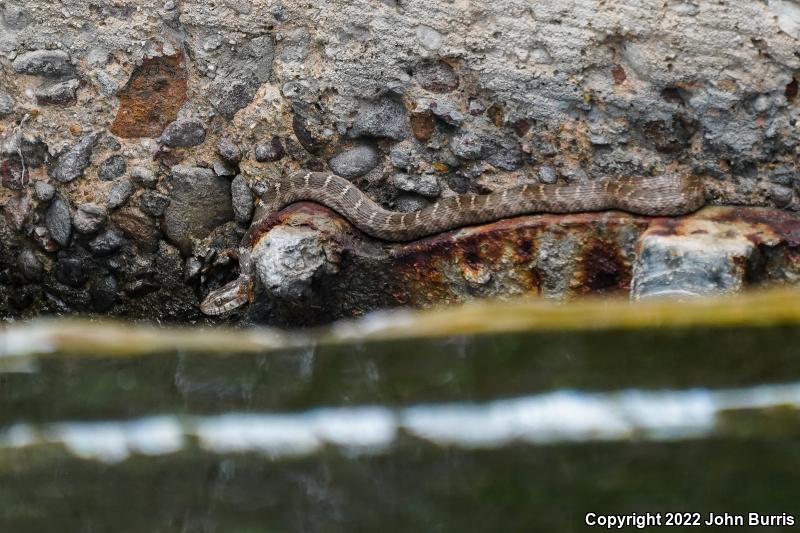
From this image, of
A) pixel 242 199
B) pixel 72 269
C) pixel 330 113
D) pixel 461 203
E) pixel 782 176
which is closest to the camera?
pixel 782 176

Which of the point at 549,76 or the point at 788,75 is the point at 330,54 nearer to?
the point at 549,76

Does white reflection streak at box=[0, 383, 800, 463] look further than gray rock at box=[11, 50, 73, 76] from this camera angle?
No

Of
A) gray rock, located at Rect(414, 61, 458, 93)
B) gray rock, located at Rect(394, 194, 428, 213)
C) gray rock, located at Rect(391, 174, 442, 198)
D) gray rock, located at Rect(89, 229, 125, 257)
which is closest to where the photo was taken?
gray rock, located at Rect(414, 61, 458, 93)


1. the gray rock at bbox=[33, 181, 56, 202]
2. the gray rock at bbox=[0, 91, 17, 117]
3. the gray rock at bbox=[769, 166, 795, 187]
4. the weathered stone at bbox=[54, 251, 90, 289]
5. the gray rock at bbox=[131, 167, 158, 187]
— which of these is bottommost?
the weathered stone at bbox=[54, 251, 90, 289]

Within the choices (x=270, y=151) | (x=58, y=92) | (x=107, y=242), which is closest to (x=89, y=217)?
(x=107, y=242)

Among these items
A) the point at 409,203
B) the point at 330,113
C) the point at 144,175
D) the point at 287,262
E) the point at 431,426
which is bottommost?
the point at 431,426

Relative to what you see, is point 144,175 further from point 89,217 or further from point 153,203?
point 89,217

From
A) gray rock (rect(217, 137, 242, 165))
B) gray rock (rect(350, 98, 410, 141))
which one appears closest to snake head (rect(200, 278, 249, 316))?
gray rock (rect(217, 137, 242, 165))

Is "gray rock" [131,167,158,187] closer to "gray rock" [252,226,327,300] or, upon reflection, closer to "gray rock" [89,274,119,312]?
"gray rock" [89,274,119,312]
